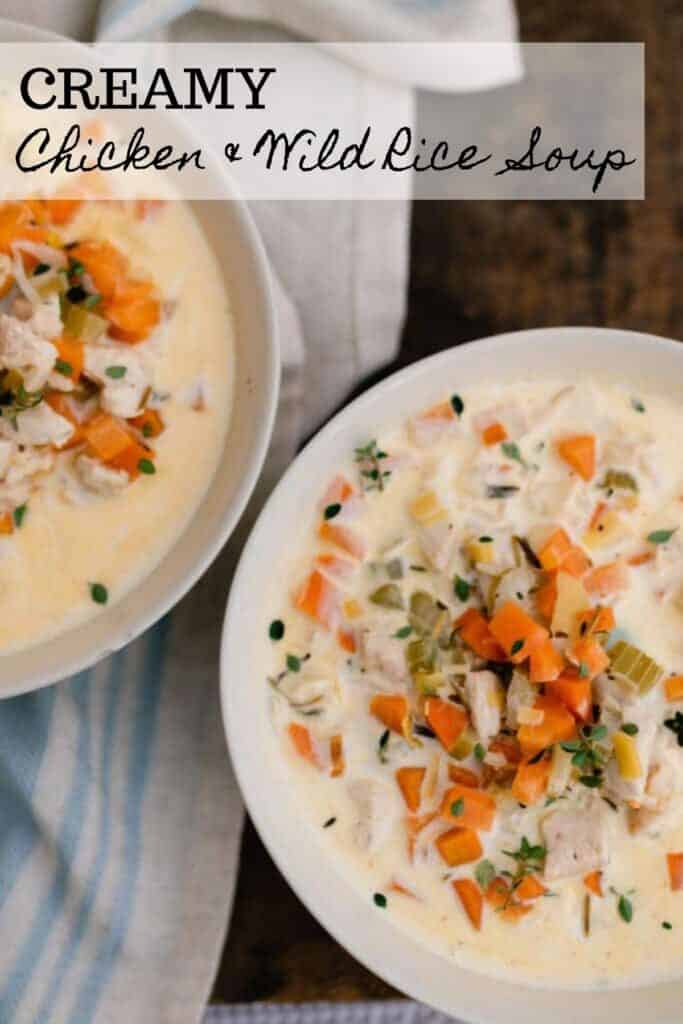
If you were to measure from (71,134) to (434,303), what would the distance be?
0.73 m

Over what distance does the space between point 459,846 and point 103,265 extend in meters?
0.98

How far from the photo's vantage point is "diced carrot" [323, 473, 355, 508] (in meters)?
1.88

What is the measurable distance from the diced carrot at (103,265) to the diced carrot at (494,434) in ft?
1.90

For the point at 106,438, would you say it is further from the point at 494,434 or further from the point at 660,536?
the point at 660,536

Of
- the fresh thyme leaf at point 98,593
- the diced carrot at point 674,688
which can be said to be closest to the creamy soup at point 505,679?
the diced carrot at point 674,688

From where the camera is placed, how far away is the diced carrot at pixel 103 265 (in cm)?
175

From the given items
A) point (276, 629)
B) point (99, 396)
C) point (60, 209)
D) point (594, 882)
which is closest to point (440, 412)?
point (276, 629)

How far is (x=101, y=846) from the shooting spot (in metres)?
2.08

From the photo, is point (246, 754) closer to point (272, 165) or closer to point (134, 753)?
point (134, 753)

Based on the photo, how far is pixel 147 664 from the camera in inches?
85.0

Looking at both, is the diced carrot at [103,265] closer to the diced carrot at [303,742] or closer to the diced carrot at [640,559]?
the diced carrot at [303,742]

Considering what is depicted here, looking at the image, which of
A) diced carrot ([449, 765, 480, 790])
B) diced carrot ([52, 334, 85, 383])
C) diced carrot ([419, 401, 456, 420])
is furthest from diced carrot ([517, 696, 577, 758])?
diced carrot ([52, 334, 85, 383])

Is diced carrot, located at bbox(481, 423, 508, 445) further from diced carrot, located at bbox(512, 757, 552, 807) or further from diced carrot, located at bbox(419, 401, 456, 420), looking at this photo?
diced carrot, located at bbox(512, 757, 552, 807)

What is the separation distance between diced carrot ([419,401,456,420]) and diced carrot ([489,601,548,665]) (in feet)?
1.04
